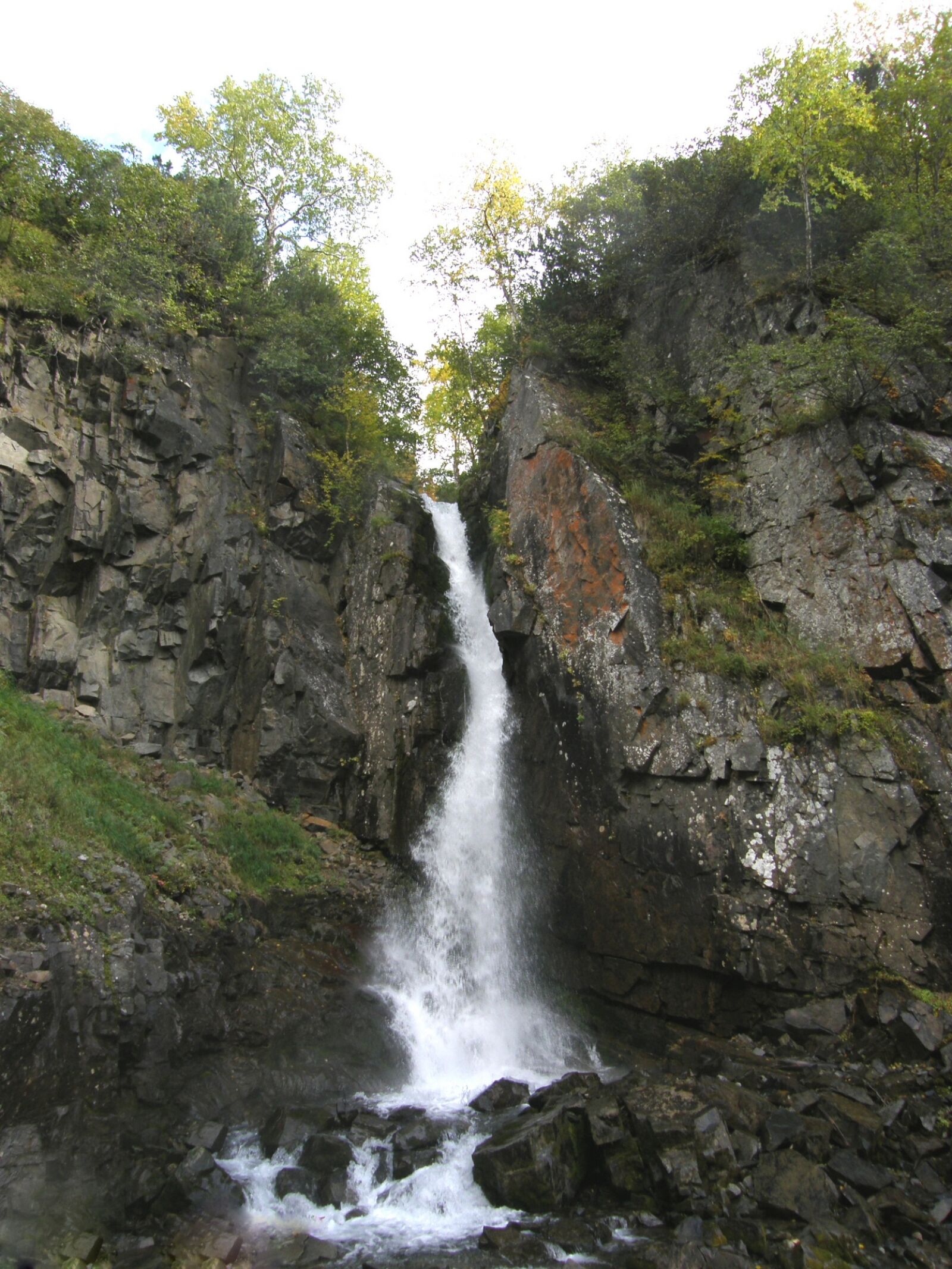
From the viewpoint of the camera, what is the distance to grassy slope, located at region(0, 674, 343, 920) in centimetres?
1014

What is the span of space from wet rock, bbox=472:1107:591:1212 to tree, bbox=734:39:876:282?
1752 centimetres

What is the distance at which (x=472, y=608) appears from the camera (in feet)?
65.1

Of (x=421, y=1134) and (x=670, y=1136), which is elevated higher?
(x=670, y=1136)

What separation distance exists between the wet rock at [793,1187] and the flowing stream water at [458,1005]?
2858 mm

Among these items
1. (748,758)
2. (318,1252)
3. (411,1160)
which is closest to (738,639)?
(748,758)

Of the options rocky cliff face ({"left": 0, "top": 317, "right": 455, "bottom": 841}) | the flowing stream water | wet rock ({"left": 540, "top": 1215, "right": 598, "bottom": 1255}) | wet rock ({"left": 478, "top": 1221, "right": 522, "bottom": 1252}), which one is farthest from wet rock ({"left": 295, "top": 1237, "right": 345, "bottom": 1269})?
rocky cliff face ({"left": 0, "top": 317, "right": 455, "bottom": 841})

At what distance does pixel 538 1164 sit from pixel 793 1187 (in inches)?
110

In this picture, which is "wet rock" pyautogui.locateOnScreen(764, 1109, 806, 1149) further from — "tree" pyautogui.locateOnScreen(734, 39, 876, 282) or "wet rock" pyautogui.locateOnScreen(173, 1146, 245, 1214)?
"tree" pyautogui.locateOnScreen(734, 39, 876, 282)

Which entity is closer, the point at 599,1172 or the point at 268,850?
the point at 599,1172

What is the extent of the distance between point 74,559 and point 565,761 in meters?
11.8

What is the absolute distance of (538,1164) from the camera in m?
8.54

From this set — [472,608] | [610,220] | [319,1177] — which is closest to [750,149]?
[610,220]

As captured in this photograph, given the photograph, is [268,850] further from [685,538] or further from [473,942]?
[685,538]

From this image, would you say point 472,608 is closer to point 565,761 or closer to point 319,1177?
point 565,761
